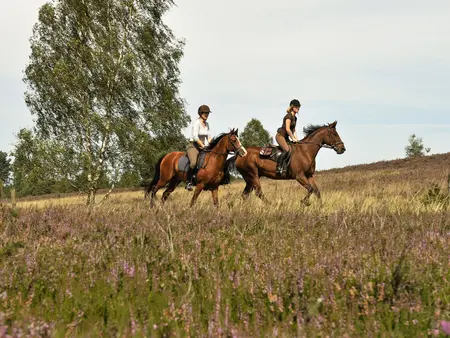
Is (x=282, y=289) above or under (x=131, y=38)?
under

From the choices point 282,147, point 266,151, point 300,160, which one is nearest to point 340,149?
point 300,160

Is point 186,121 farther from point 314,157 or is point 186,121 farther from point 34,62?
point 314,157

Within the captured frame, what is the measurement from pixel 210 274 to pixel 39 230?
2.92 m

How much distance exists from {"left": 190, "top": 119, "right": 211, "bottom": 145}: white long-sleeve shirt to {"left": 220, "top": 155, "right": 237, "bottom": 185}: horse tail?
37.7 inches

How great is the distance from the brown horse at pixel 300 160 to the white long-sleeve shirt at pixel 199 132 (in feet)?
3.47

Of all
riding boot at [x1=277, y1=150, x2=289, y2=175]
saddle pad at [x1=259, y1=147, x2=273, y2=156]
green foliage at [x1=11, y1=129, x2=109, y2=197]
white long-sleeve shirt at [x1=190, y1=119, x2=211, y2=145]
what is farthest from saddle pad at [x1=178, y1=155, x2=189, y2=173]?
green foliage at [x1=11, y1=129, x2=109, y2=197]

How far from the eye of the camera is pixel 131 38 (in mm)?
23250

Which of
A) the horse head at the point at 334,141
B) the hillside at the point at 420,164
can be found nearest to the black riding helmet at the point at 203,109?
the horse head at the point at 334,141

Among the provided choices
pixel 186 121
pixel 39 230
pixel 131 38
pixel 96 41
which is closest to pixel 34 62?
pixel 96 41

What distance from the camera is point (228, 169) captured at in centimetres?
1311

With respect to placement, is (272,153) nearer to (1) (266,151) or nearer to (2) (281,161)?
(1) (266,151)

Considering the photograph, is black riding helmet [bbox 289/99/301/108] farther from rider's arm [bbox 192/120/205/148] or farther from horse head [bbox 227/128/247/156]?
rider's arm [bbox 192/120/205/148]

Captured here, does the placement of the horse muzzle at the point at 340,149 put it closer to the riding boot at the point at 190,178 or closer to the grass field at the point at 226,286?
the riding boot at the point at 190,178

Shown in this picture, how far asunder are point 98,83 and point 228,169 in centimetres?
1192
